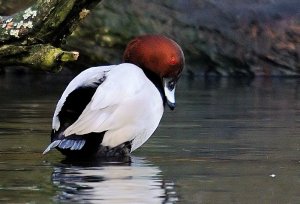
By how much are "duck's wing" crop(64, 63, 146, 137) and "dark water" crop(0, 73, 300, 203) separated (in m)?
0.21

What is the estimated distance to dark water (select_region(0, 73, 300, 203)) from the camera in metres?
5.34

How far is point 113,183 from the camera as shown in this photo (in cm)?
566

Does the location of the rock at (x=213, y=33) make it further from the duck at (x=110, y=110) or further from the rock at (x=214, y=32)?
the duck at (x=110, y=110)

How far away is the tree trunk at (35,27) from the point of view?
6.51 m

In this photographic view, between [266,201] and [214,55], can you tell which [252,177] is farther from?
[214,55]

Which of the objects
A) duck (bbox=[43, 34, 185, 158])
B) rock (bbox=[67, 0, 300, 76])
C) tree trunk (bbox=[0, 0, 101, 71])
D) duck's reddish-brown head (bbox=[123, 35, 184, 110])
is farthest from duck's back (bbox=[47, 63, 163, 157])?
rock (bbox=[67, 0, 300, 76])

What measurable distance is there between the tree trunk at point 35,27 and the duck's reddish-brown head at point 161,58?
0.47 m

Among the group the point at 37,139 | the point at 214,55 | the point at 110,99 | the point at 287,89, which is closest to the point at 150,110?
the point at 110,99

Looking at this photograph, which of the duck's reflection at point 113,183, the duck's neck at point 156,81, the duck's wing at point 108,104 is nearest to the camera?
the duck's reflection at point 113,183

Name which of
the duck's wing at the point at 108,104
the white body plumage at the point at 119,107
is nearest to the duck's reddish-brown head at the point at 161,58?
the white body plumage at the point at 119,107

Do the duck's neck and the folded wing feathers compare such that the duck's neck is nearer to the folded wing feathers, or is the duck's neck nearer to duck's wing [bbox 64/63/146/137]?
duck's wing [bbox 64/63/146/137]

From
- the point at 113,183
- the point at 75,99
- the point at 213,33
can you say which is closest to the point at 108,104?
the point at 75,99

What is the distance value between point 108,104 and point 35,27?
0.60 m

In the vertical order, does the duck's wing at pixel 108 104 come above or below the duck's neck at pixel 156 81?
above
